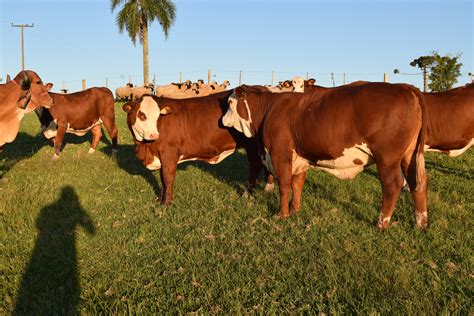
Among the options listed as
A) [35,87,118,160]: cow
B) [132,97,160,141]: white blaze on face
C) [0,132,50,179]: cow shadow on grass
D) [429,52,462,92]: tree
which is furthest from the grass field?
[429,52,462,92]: tree

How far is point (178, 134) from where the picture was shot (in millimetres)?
7168

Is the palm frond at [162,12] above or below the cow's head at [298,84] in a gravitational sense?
above

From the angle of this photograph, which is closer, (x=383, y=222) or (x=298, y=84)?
(x=383, y=222)

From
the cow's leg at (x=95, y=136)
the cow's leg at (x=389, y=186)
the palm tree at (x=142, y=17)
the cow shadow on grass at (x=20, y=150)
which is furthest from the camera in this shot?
the palm tree at (x=142, y=17)

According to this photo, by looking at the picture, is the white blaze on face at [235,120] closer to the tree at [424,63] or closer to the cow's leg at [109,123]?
the cow's leg at [109,123]

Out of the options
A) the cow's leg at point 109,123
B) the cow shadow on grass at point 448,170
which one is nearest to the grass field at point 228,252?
the cow shadow on grass at point 448,170

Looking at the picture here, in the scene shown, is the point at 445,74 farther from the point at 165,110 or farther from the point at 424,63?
the point at 165,110

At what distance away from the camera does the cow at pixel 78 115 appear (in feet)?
38.9

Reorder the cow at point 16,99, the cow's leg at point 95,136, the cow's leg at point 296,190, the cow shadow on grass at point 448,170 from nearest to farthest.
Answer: the cow's leg at point 296,190, the cow at point 16,99, the cow shadow on grass at point 448,170, the cow's leg at point 95,136

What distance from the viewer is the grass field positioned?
11.9ft

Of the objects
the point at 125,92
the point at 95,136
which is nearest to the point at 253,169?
the point at 95,136

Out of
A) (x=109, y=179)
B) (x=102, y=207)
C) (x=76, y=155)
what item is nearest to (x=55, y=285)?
(x=102, y=207)

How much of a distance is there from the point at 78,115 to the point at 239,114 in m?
7.36

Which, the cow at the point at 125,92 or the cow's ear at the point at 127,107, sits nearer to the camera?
the cow's ear at the point at 127,107
